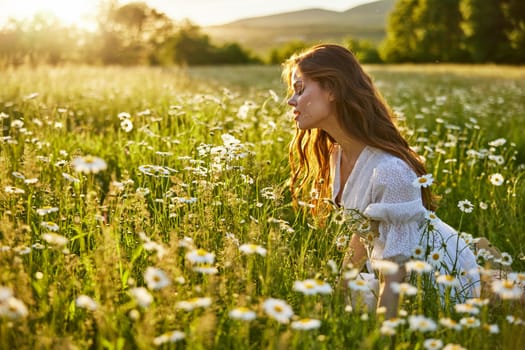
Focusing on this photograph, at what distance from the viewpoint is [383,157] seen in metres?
3.23

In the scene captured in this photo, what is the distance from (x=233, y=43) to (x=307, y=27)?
62.1m

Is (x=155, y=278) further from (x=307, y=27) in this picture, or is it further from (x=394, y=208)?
(x=307, y=27)

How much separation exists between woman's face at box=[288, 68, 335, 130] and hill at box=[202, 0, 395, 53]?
75444 millimetres

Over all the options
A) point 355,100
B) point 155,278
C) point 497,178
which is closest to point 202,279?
point 155,278

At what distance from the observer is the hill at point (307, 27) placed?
93.9 m

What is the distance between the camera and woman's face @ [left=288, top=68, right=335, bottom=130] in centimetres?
333

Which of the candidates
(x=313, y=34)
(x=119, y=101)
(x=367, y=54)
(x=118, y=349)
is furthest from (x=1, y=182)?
(x=313, y=34)

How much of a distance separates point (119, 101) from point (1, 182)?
507 centimetres

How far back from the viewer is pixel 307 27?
112625 mm

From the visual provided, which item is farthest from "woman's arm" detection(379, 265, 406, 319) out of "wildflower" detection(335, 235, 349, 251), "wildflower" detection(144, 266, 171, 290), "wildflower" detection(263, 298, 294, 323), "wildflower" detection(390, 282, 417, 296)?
"wildflower" detection(144, 266, 171, 290)

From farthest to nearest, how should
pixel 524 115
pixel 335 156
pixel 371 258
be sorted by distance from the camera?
pixel 524 115, pixel 335 156, pixel 371 258

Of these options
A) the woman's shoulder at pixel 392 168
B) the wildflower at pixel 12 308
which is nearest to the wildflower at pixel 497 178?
the woman's shoulder at pixel 392 168

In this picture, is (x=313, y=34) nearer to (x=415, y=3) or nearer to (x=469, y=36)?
(x=415, y=3)

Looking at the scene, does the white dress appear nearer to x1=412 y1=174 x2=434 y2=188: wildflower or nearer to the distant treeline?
x1=412 y1=174 x2=434 y2=188: wildflower
